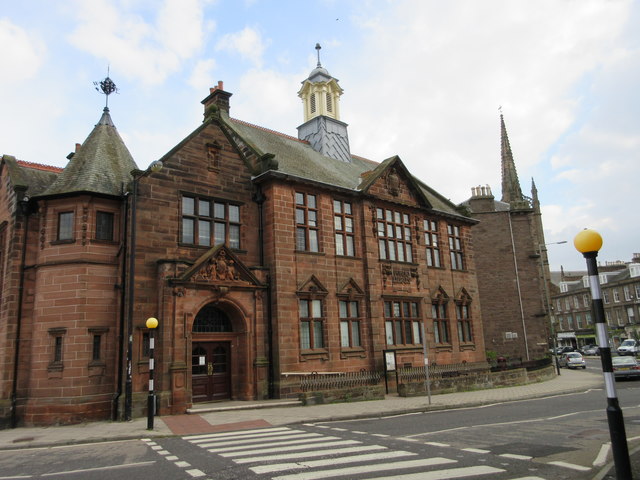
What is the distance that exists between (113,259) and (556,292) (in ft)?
294

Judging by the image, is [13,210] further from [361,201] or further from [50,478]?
[361,201]

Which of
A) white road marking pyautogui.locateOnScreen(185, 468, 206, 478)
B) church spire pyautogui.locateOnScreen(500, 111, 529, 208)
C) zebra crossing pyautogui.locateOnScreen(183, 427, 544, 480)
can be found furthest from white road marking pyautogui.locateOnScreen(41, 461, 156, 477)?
church spire pyautogui.locateOnScreen(500, 111, 529, 208)

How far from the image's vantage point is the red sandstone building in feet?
57.4

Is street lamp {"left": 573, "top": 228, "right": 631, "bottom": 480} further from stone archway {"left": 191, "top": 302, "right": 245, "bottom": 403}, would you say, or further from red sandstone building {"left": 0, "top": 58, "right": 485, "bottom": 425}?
stone archway {"left": 191, "top": 302, "right": 245, "bottom": 403}

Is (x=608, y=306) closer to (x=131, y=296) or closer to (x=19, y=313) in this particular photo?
(x=131, y=296)

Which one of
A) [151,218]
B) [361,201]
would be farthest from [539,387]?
[151,218]

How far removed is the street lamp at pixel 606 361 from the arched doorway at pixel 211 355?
15277 mm

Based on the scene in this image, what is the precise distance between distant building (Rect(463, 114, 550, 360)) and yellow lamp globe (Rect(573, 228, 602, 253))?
32867 mm

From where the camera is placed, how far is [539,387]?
25406mm

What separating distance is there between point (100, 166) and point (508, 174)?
49.6 metres

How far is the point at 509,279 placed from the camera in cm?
4047

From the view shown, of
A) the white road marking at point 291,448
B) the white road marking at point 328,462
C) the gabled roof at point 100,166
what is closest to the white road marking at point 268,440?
the white road marking at point 291,448

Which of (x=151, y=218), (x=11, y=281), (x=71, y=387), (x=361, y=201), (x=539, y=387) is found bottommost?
(x=539, y=387)

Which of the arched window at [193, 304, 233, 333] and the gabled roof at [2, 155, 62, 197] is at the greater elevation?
the gabled roof at [2, 155, 62, 197]
